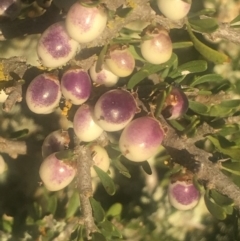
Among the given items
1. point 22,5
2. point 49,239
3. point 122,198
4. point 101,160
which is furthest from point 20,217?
point 22,5

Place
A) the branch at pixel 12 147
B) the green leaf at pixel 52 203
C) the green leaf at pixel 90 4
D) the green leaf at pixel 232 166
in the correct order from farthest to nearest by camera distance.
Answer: the green leaf at pixel 52 203 < the branch at pixel 12 147 < the green leaf at pixel 232 166 < the green leaf at pixel 90 4

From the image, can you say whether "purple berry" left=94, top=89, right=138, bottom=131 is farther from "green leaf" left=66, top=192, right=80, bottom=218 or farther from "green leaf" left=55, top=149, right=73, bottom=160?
"green leaf" left=66, top=192, right=80, bottom=218

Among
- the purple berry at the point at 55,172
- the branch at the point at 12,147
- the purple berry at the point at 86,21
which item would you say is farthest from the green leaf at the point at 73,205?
the purple berry at the point at 86,21

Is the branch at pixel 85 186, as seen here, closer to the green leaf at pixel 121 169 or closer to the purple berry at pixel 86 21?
the green leaf at pixel 121 169

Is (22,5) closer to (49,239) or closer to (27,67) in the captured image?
(27,67)

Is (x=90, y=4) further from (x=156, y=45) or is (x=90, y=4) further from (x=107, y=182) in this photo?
(x=107, y=182)

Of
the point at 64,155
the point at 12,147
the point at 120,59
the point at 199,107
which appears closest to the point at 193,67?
the point at 199,107
